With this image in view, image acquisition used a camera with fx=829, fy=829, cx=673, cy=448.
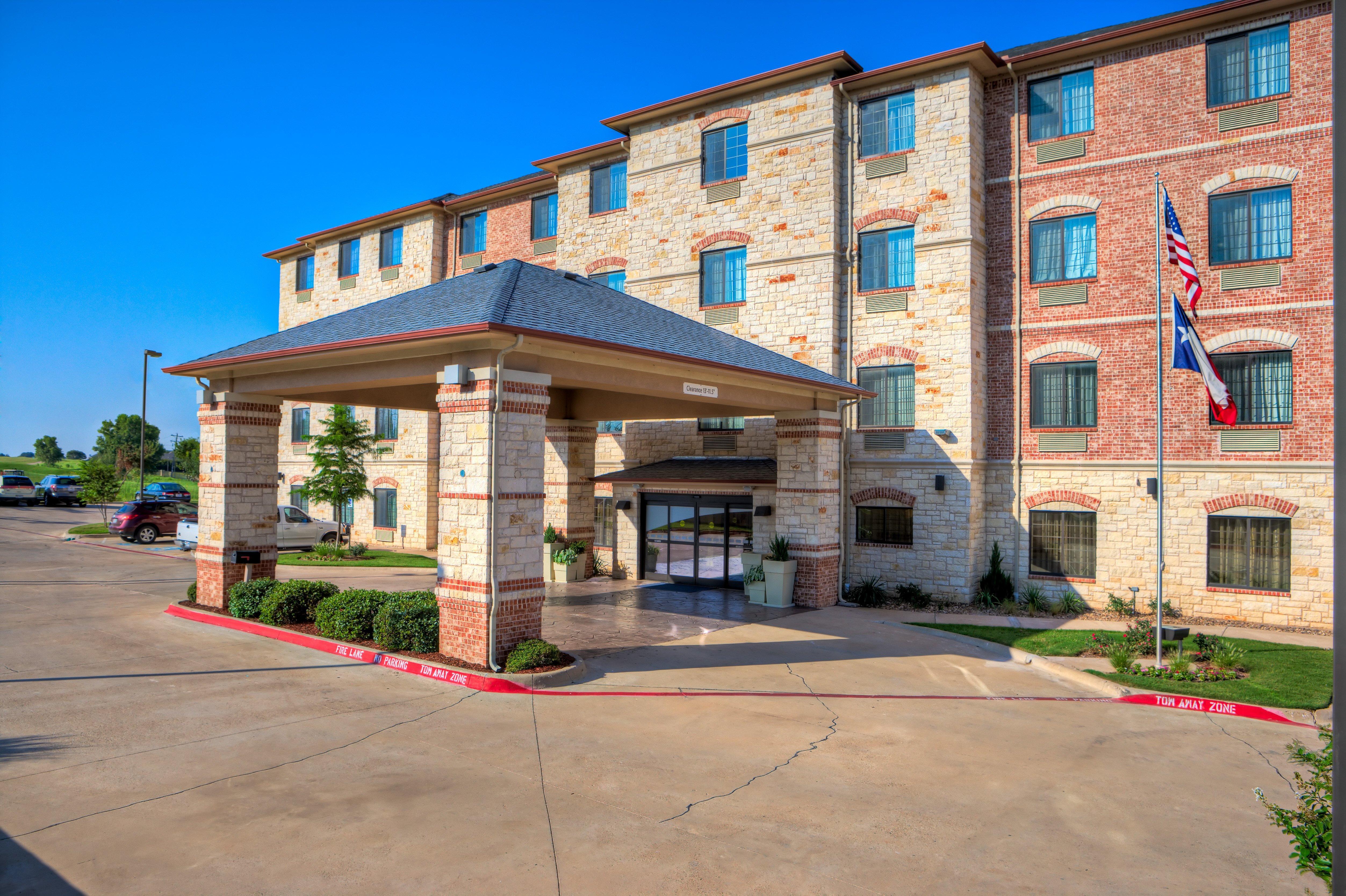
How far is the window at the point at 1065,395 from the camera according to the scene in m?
19.2

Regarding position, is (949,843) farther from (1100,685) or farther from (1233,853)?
(1100,685)

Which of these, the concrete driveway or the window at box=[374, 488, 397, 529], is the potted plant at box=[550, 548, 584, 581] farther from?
the window at box=[374, 488, 397, 529]

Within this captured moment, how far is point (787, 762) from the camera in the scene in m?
8.68

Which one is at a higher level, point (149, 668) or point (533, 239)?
point (533, 239)

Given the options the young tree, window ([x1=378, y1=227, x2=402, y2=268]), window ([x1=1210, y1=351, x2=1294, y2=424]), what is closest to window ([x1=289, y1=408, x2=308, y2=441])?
the young tree

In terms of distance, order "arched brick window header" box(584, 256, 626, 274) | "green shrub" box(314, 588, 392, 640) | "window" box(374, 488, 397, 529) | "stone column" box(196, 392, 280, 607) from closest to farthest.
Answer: "green shrub" box(314, 588, 392, 640), "stone column" box(196, 392, 280, 607), "arched brick window header" box(584, 256, 626, 274), "window" box(374, 488, 397, 529)

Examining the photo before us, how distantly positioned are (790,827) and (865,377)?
1544 centimetres

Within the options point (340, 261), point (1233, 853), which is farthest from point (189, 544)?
point (1233, 853)

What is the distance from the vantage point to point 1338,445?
2852 mm

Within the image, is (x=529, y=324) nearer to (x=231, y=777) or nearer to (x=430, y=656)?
(x=430, y=656)

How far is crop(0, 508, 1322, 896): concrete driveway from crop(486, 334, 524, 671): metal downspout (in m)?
0.81

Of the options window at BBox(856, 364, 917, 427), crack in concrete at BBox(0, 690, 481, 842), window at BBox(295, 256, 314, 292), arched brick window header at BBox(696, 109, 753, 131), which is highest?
arched brick window header at BBox(696, 109, 753, 131)

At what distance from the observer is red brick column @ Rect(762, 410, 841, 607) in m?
18.8

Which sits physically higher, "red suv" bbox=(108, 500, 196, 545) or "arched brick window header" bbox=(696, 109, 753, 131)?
"arched brick window header" bbox=(696, 109, 753, 131)
